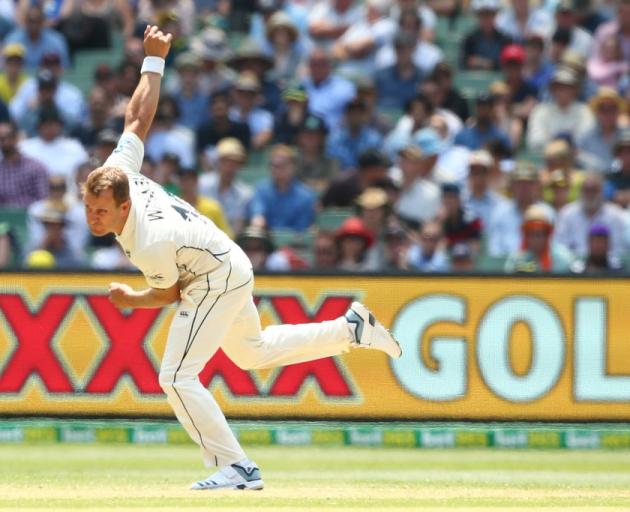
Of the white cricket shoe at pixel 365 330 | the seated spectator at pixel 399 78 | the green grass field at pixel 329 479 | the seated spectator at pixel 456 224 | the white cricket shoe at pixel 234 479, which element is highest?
the seated spectator at pixel 399 78

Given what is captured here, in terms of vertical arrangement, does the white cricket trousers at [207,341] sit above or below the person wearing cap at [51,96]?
below

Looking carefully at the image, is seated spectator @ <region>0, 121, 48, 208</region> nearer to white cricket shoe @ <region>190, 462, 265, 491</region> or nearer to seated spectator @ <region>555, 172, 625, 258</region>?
seated spectator @ <region>555, 172, 625, 258</region>

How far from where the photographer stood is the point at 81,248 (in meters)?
13.0

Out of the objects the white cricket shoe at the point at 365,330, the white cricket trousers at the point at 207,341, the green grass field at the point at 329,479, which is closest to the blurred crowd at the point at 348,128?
the green grass field at the point at 329,479

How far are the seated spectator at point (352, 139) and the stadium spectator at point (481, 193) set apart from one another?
1.22 meters

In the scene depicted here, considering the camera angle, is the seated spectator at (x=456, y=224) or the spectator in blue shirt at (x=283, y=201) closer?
the seated spectator at (x=456, y=224)

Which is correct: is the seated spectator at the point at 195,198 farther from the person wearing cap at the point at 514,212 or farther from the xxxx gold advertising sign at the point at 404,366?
the person wearing cap at the point at 514,212

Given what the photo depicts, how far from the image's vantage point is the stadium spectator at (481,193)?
13.4 m

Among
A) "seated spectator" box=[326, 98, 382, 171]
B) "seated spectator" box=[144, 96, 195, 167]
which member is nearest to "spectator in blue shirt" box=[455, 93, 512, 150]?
"seated spectator" box=[326, 98, 382, 171]

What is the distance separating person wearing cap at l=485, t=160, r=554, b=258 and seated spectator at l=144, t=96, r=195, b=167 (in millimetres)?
3159

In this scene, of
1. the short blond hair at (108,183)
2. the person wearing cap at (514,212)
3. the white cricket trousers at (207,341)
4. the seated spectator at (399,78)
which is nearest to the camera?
the short blond hair at (108,183)

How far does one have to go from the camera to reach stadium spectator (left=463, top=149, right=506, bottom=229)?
44.0ft

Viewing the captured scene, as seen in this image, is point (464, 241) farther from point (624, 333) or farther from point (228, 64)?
point (228, 64)

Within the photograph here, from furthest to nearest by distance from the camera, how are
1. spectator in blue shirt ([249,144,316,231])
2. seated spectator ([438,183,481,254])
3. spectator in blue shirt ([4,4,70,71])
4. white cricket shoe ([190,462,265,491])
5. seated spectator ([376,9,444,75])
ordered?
spectator in blue shirt ([4,4,70,71]), seated spectator ([376,9,444,75]), spectator in blue shirt ([249,144,316,231]), seated spectator ([438,183,481,254]), white cricket shoe ([190,462,265,491])
